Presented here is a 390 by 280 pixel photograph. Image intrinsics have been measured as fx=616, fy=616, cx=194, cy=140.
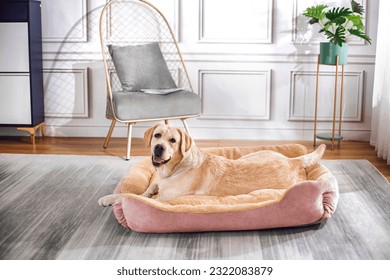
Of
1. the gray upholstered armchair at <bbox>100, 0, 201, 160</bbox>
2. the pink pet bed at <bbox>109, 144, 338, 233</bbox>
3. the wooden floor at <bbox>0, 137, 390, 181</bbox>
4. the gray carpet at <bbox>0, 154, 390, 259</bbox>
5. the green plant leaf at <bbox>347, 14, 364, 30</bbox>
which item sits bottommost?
the gray carpet at <bbox>0, 154, 390, 259</bbox>

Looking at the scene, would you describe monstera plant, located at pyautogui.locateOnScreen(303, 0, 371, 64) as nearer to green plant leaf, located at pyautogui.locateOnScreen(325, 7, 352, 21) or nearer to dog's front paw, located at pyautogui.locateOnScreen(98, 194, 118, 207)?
green plant leaf, located at pyautogui.locateOnScreen(325, 7, 352, 21)

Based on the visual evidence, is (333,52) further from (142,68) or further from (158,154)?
(158,154)

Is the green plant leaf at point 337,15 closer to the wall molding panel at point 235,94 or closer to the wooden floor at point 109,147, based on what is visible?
the wall molding panel at point 235,94

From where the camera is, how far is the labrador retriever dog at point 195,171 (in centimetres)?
308

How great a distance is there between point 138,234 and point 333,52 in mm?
2558

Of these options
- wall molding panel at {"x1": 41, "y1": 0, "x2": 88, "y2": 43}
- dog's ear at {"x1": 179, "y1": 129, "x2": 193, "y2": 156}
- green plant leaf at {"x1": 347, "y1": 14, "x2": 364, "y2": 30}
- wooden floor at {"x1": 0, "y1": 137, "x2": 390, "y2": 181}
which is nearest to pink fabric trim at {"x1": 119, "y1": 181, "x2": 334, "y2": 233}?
dog's ear at {"x1": 179, "y1": 129, "x2": 193, "y2": 156}

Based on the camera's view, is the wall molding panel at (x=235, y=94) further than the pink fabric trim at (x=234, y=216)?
Yes


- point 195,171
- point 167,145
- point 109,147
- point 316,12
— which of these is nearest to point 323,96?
point 316,12

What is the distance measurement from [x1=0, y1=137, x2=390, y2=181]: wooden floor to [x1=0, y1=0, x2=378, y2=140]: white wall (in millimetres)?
165

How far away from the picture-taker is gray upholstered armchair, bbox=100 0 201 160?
176 inches

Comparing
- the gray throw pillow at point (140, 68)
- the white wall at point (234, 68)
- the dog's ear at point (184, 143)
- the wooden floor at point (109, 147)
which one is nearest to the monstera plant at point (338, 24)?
the white wall at point (234, 68)
